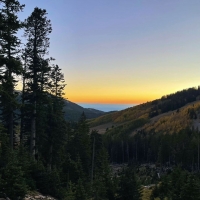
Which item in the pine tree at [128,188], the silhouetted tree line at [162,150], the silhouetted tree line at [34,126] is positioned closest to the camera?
the silhouetted tree line at [34,126]

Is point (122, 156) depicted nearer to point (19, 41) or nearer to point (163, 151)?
point (163, 151)

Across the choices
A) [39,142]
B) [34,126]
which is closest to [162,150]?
[39,142]

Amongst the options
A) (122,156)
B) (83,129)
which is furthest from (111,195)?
(122,156)

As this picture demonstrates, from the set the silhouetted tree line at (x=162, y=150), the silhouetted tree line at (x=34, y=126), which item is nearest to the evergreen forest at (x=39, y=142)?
the silhouetted tree line at (x=34, y=126)

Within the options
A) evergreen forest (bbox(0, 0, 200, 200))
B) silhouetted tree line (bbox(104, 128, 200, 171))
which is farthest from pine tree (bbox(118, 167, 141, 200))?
silhouetted tree line (bbox(104, 128, 200, 171))

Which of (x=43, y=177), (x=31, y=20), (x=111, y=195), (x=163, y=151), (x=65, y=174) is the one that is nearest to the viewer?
(x=43, y=177)

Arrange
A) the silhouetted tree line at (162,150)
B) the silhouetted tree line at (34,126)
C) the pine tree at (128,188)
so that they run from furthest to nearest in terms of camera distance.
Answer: the silhouetted tree line at (162,150) → the pine tree at (128,188) → the silhouetted tree line at (34,126)

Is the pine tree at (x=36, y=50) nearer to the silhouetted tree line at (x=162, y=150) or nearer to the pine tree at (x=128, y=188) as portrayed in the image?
the pine tree at (x=128, y=188)

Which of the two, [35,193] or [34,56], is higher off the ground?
[34,56]

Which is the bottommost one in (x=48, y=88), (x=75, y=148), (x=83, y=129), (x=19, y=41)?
(x=75, y=148)

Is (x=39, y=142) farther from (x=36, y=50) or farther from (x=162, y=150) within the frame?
(x=162, y=150)

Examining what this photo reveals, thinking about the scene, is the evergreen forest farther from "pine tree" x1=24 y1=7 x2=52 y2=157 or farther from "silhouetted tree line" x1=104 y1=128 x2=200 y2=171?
"silhouetted tree line" x1=104 y1=128 x2=200 y2=171

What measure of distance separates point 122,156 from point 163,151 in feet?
90.4

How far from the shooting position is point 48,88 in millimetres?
26219
